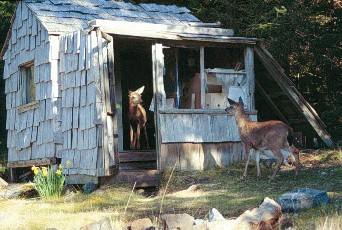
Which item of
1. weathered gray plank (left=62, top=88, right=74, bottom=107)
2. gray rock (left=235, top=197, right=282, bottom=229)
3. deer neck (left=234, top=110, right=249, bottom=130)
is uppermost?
weathered gray plank (left=62, top=88, right=74, bottom=107)

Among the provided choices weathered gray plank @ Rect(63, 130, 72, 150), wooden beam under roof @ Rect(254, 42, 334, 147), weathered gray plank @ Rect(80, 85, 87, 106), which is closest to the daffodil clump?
weathered gray plank @ Rect(63, 130, 72, 150)

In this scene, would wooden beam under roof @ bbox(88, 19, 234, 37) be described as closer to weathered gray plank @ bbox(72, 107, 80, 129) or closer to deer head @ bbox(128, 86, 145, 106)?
weathered gray plank @ bbox(72, 107, 80, 129)

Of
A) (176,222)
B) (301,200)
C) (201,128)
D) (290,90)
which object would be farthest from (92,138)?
(176,222)

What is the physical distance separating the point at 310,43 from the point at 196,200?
28.5ft

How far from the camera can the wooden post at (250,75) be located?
14945 millimetres

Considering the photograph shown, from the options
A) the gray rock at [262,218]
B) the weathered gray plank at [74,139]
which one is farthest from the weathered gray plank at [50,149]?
the gray rock at [262,218]

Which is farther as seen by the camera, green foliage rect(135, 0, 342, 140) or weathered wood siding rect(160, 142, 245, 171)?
green foliage rect(135, 0, 342, 140)

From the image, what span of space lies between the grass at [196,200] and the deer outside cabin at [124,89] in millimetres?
796

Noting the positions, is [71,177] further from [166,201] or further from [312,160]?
[312,160]

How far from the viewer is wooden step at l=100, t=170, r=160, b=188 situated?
13.3 m

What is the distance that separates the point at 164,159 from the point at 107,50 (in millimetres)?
2710

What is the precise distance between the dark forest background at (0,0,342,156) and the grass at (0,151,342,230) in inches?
144

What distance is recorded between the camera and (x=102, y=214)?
32.0ft

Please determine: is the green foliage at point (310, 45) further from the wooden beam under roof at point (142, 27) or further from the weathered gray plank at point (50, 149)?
the weathered gray plank at point (50, 149)
